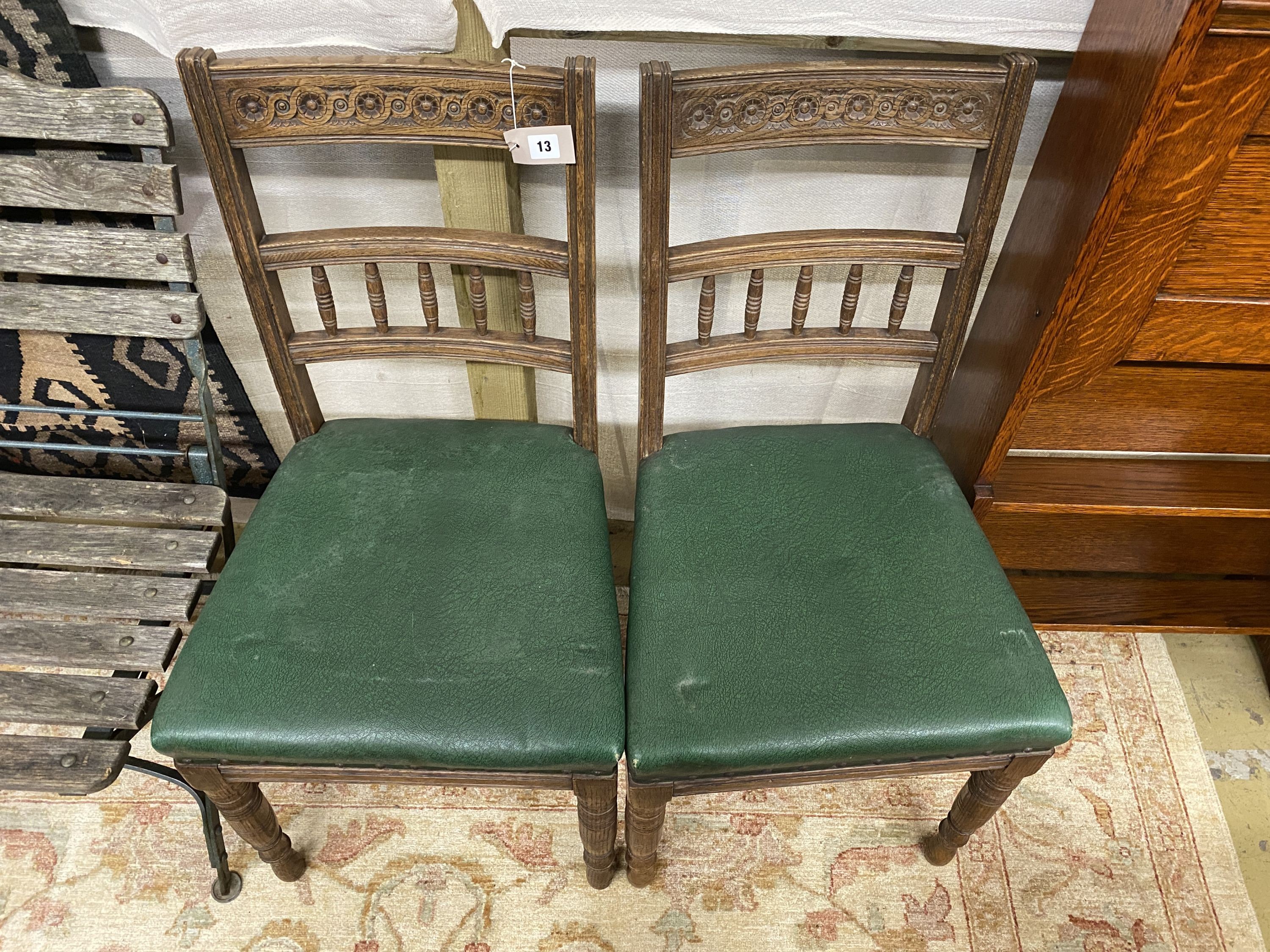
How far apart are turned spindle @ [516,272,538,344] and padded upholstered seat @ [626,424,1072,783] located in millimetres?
266

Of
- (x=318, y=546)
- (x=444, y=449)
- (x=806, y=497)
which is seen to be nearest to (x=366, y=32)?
(x=444, y=449)

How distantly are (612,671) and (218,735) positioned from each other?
1.47 feet

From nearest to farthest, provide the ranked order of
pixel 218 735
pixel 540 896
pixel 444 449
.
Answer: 1. pixel 218 735
2. pixel 444 449
3. pixel 540 896

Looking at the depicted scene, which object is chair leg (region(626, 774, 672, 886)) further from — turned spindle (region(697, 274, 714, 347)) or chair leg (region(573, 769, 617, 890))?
turned spindle (region(697, 274, 714, 347))

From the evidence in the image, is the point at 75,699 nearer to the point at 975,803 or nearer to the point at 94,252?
the point at 94,252

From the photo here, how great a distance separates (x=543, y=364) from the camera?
1153 millimetres

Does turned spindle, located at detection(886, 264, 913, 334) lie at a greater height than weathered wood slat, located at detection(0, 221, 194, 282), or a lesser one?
lesser

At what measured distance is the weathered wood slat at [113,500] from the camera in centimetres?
126

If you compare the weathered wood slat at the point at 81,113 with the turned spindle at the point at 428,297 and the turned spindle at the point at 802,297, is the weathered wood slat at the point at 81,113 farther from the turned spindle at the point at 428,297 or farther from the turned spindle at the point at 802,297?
the turned spindle at the point at 802,297

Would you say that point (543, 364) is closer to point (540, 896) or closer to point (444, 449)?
point (444, 449)

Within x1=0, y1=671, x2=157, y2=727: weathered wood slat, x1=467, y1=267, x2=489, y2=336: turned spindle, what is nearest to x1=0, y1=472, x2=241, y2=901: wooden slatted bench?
x1=0, y1=671, x2=157, y2=727: weathered wood slat

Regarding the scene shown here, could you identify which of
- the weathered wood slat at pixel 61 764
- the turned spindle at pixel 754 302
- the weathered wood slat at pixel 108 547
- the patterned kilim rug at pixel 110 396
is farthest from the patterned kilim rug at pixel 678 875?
the turned spindle at pixel 754 302

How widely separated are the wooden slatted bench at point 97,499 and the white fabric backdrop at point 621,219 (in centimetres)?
14

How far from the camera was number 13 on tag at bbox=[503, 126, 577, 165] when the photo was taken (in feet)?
3.08
